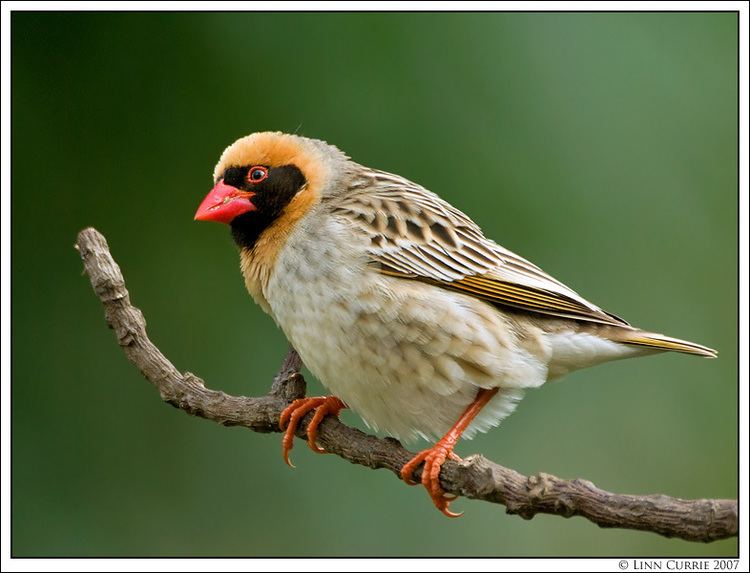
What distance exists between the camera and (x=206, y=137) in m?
6.05

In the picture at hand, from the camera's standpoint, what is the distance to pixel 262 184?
14.4 feet

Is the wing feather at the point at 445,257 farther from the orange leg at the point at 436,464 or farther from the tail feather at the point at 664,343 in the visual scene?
the orange leg at the point at 436,464

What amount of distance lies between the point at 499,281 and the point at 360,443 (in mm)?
879

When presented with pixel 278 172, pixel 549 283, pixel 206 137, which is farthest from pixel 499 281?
pixel 206 137

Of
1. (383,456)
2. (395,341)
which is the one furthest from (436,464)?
(395,341)

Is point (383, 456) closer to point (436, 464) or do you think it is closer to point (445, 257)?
point (436, 464)

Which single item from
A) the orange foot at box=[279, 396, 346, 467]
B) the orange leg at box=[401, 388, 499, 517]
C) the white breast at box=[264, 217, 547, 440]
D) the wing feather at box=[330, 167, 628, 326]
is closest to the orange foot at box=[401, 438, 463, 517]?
the orange leg at box=[401, 388, 499, 517]

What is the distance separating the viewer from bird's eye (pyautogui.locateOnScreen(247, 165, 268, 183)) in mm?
4402

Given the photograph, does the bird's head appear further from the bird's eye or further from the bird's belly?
the bird's belly

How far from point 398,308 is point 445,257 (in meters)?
0.37

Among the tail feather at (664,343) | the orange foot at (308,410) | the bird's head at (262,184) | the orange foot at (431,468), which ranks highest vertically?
the bird's head at (262,184)

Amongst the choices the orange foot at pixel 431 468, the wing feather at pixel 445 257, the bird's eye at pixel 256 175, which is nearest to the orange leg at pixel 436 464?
the orange foot at pixel 431 468

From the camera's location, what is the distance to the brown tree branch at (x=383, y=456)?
3.33 meters

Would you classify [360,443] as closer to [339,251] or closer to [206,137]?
[339,251]
